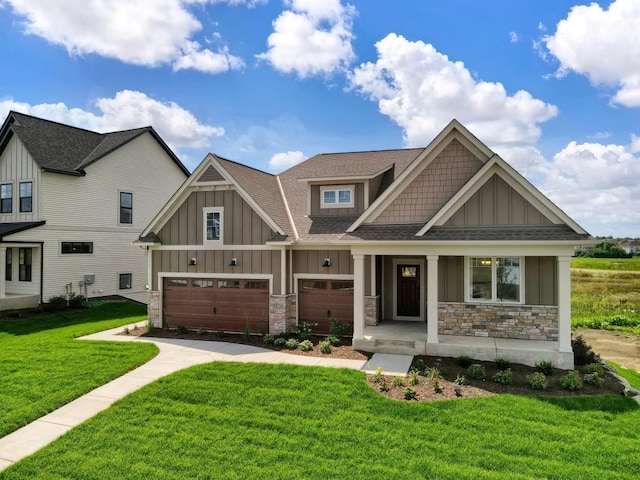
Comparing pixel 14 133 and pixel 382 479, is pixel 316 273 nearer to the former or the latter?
pixel 382 479

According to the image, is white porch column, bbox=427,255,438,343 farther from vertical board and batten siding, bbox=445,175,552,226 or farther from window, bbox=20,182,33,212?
window, bbox=20,182,33,212

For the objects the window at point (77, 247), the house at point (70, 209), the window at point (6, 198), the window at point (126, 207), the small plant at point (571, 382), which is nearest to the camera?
the small plant at point (571, 382)

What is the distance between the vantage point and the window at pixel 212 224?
47.5 feet

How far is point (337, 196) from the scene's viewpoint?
15422 millimetres

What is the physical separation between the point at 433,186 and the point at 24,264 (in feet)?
65.0

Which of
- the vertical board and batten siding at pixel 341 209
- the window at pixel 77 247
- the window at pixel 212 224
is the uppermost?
the vertical board and batten siding at pixel 341 209

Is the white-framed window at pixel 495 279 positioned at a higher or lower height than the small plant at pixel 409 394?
higher

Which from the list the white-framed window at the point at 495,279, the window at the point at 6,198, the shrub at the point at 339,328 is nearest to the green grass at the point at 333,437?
the white-framed window at the point at 495,279

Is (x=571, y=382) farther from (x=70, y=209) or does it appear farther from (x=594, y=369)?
(x=70, y=209)

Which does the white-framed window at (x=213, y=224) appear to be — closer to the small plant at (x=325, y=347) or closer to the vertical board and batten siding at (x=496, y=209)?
the small plant at (x=325, y=347)

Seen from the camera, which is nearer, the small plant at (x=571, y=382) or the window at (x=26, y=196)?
the small plant at (x=571, y=382)

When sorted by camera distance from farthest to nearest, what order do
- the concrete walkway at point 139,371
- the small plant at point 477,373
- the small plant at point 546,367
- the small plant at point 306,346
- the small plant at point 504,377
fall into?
the small plant at point 306,346 → the small plant at point 546,367 → the small plant at point 477,373 → the small plant at point 504,377 → the concrete walkway at point 139,371

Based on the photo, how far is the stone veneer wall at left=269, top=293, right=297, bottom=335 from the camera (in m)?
13.5

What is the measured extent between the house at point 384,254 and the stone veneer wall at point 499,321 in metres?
0.03
